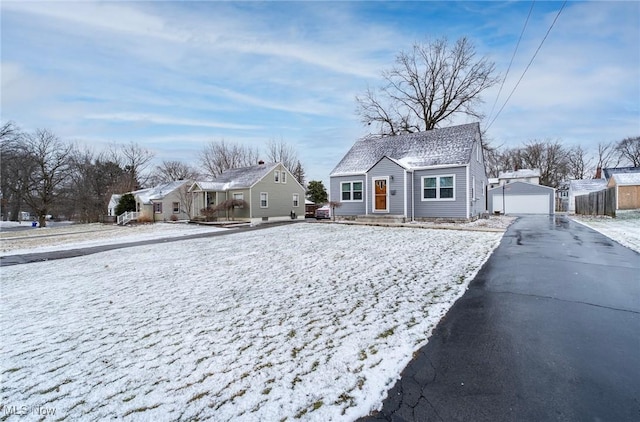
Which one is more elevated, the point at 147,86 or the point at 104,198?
the point at 147,86

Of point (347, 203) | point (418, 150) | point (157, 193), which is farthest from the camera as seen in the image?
point (157, 193)

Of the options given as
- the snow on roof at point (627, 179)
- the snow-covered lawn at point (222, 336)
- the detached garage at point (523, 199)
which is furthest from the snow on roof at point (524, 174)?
the snow-covered lawn at point (222, 336)

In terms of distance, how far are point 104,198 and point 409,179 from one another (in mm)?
40557

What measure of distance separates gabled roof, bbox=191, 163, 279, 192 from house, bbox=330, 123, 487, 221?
8.19 m

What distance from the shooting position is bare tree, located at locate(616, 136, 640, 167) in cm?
4248

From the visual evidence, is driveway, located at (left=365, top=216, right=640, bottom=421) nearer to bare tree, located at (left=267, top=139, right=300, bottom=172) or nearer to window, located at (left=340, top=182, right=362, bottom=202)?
window, located at (left=340, top=182, right=362, bottom=202)

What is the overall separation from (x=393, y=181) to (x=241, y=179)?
47.6ft

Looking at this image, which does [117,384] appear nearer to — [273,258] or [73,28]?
[273,258]

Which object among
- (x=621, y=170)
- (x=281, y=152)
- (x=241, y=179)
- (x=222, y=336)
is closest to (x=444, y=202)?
(x=222, y=336)

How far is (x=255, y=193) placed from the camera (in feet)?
80.6

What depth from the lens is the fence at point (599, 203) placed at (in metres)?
19.2

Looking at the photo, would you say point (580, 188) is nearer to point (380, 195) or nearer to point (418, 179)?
point (418, 179)

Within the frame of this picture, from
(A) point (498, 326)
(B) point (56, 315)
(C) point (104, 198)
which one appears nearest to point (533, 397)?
(A) point (498, 326)

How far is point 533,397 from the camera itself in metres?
2.27
